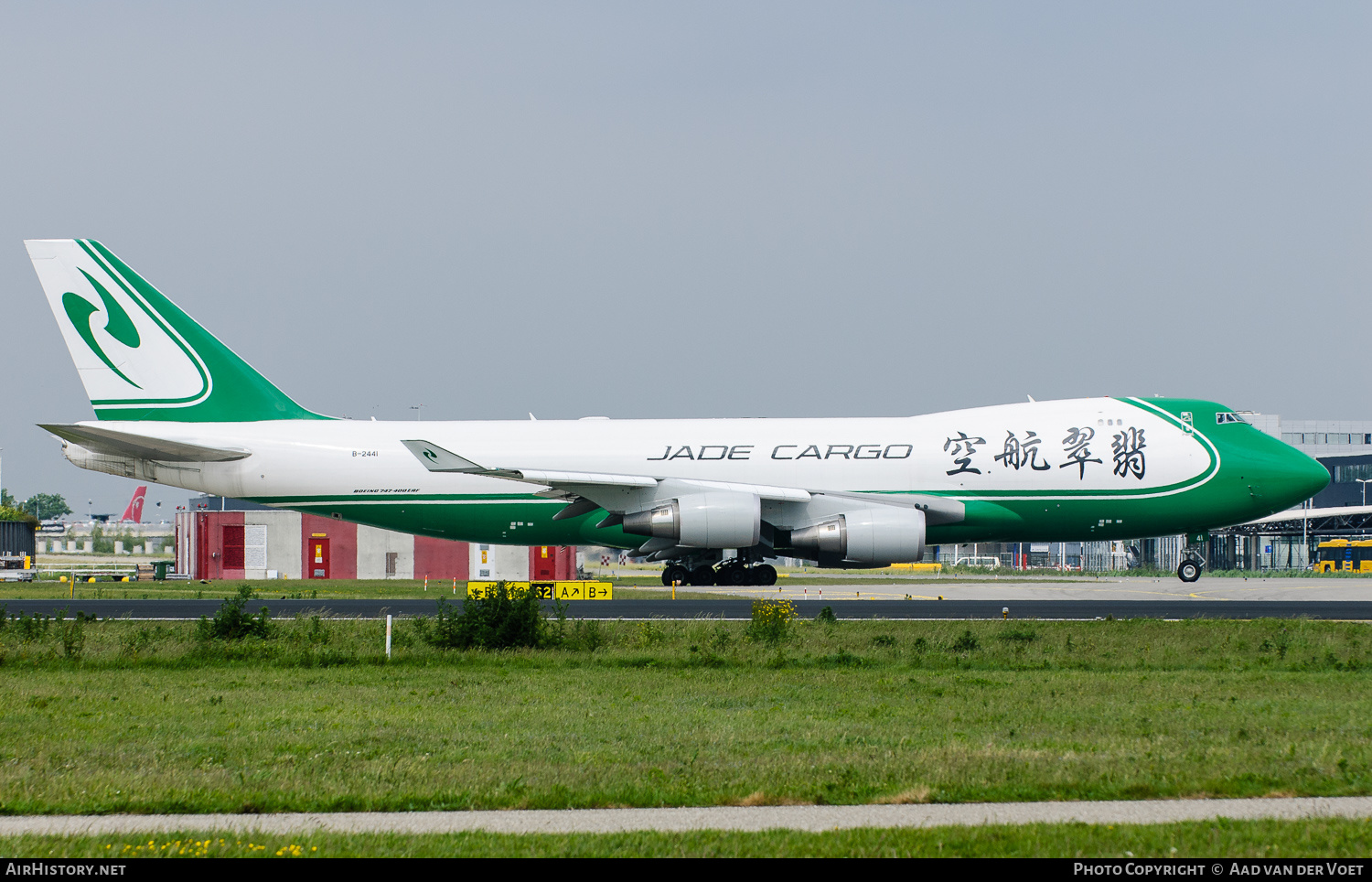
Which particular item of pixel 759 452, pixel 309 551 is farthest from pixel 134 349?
pixel 309 551

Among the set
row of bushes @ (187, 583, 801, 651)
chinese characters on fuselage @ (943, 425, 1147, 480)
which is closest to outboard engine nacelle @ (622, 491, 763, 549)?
chinese characters on fuselage @ (943, 425, 1147, 480)

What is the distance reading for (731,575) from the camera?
37.2m

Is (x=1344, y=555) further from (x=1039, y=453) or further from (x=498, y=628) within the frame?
(x=498, y=628)

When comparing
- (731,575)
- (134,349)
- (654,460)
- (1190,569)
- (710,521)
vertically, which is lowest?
(1190,569)

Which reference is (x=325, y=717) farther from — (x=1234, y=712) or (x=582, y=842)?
(x=1234, y=712)

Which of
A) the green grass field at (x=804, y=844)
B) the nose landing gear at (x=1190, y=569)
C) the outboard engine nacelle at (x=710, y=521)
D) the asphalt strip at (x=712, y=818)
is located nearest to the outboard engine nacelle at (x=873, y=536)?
the outboard engine nacelle at (x=710, y=521)

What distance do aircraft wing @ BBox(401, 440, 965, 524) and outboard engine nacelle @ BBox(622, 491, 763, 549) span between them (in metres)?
0.43

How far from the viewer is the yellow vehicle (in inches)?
3413

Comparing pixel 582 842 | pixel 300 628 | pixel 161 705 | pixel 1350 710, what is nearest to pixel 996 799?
pixel 582 842

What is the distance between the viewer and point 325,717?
14.3 meters

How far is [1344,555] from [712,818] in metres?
98.0

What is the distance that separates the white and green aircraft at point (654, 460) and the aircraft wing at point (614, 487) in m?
0.09

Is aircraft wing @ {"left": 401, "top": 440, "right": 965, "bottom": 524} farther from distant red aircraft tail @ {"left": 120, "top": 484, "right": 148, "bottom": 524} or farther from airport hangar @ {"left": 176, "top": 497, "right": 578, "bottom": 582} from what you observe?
distant red aircraft tail @ {"left": 120, "top": 484, "right": 148, "bottom": 524}
